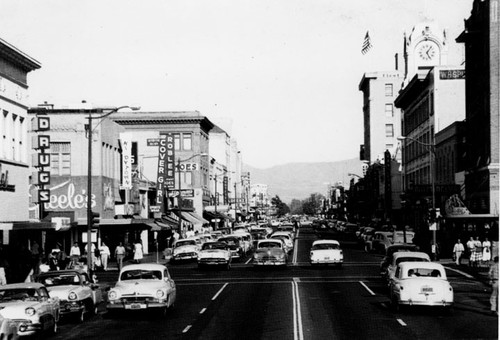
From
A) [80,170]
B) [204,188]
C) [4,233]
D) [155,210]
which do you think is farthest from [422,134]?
[4,233]

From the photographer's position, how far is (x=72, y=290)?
2448cm

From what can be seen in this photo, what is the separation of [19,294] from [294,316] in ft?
26.3

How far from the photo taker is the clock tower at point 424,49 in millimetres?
122375

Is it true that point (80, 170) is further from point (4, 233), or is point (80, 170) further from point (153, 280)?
point (153, 280)

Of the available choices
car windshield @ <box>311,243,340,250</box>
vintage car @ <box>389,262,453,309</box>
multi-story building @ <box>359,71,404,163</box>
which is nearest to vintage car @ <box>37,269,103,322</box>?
vintage car @ <box>389,262,453,309</box>

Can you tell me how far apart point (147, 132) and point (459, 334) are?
87649 mm

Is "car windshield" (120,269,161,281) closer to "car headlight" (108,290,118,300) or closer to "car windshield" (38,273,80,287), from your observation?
"car headlight" (108,290,118,300)

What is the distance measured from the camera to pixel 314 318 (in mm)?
24578

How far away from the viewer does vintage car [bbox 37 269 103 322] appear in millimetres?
24297

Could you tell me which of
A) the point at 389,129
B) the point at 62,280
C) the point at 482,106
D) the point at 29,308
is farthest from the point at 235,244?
the point at 389,129

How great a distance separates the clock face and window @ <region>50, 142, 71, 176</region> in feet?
246

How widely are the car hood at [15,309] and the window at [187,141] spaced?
86.8 m

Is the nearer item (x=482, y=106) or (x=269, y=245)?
(x=269, y=245)

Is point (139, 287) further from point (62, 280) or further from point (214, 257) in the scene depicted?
point (214, 257)
